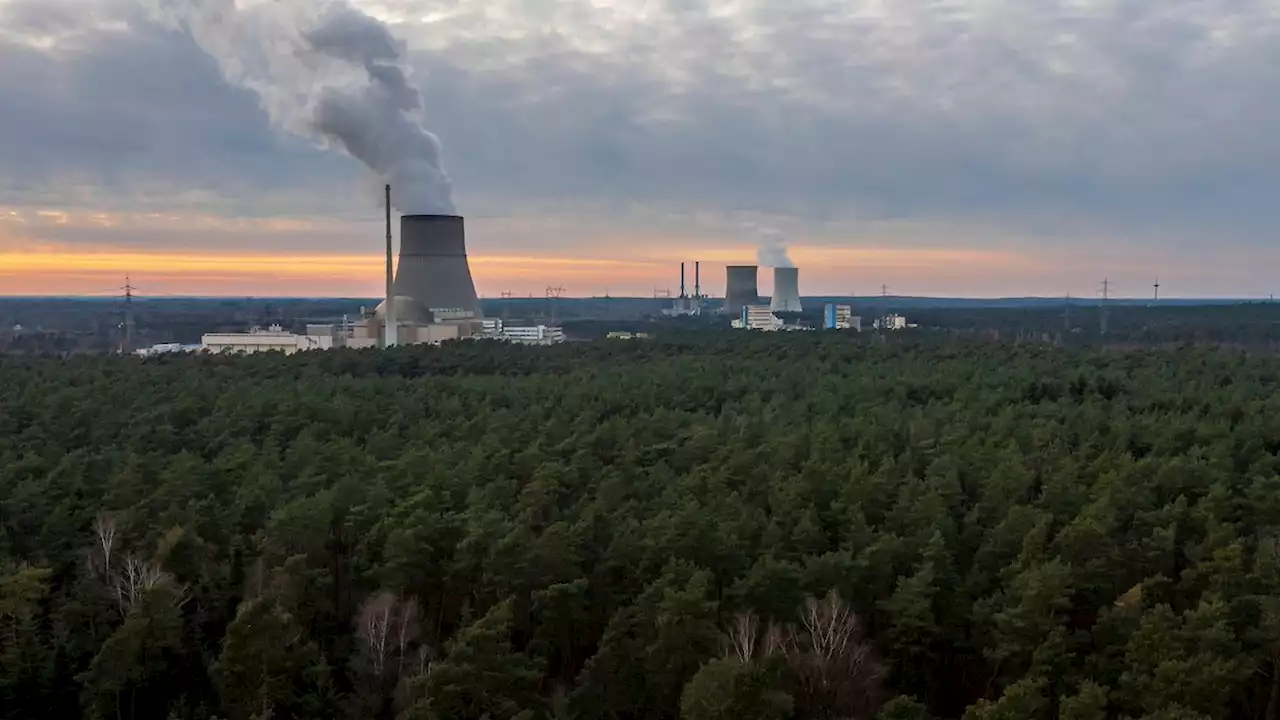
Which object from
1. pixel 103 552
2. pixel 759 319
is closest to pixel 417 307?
pixel 103 552

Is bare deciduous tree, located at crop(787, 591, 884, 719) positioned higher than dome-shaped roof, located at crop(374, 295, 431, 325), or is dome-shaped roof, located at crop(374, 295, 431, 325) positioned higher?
dome-shaped roof, located at crop(374, 295, 431, 325)

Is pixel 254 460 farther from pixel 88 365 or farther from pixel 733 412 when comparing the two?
pixel 88 365

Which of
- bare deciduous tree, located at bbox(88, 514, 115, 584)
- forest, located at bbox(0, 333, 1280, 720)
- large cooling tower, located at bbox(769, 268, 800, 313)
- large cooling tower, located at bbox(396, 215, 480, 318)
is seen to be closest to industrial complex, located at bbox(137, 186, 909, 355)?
large cooling tower, located at bbox(396, 215, 480, 318)

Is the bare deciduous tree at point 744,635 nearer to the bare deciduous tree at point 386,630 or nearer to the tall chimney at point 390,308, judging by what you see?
the bare deciduous tree at point 386,630

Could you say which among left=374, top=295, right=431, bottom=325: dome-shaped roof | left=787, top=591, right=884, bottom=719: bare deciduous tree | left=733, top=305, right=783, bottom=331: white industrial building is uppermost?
left=374, top=295, right=431, bottom=325: dome-shaped roof

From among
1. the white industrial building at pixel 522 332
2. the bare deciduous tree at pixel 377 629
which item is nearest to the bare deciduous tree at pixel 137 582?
the bare deciduous tree at pixel 377 629

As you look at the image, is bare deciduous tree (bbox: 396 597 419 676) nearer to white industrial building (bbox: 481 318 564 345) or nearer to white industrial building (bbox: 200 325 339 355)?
white industrial building (bbox: 200 325 339 355)

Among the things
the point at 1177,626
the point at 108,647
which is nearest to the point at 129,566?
the point at 108,647

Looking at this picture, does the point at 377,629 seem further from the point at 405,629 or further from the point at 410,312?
the point at 410,312
